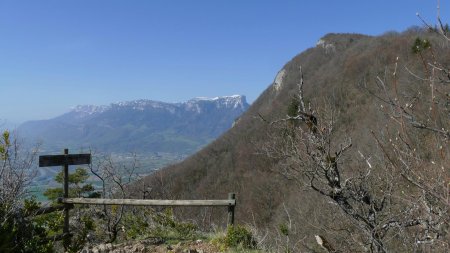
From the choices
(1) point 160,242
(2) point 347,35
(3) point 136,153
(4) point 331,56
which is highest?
(2) point 347,35

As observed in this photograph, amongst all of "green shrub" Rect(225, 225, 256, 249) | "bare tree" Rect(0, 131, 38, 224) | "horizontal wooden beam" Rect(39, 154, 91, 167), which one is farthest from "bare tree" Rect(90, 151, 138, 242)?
"bare tree" Rect(0, 131, 38, 224)

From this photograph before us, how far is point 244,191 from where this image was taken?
50656mm

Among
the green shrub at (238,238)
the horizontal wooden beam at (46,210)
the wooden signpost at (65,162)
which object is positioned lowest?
the green shrub at (238,238)

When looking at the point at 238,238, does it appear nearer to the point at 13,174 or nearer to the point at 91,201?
the point at 91,201

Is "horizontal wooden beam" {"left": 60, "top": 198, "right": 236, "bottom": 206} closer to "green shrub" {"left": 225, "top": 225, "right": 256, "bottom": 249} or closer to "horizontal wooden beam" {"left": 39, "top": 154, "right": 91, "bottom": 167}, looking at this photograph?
"green shrub" {"left": 225, "top": 225, "right": 256, "bottom": 249}

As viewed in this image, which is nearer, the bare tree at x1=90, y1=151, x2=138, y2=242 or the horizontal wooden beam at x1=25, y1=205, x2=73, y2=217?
the horizontal wooden beam at x1=25, y1=205, x2=73, y2=217

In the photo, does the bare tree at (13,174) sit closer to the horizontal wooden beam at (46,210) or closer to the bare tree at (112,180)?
the horizontal wooden beam at (46,210)

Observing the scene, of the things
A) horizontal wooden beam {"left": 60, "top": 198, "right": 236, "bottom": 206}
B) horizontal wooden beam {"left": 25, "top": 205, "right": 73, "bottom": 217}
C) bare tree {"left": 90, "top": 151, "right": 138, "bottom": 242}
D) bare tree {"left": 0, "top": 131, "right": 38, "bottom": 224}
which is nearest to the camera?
bare tree {"left": 0, "top": 131, "right": 38, "bottom": 224}

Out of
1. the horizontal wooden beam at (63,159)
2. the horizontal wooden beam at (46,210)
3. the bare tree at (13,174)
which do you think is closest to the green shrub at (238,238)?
the horizontal wooden beam at (46,210)

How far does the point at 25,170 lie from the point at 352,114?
1910 inches

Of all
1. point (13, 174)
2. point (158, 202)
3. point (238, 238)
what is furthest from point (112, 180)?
point (13, 174)

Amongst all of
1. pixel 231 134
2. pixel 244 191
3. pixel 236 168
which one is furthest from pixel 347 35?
pixel 244 191

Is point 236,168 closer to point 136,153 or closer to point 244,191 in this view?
point 244,191

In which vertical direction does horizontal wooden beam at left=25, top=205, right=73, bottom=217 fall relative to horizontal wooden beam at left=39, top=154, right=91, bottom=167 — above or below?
below
